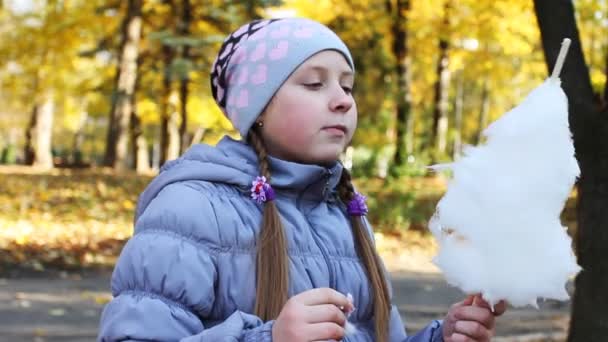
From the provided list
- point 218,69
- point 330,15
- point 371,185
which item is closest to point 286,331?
point 218,69

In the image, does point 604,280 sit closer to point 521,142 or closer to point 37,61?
point 521,142

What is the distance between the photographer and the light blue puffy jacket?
186 cm

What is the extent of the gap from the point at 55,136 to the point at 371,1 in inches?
1918

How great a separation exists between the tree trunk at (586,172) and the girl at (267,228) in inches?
129

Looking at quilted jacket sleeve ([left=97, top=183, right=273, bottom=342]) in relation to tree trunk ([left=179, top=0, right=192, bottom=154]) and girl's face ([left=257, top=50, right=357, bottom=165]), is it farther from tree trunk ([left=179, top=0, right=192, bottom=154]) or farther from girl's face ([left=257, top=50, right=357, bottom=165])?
tree trunk ([left=179, top=0, right=192, bottom=154])

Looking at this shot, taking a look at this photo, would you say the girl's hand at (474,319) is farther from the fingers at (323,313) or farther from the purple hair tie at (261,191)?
the purple hair tie at (261,191)

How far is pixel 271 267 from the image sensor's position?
1.99 m

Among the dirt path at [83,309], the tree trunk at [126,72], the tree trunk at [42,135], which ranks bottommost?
the tree trunk at [42,135]

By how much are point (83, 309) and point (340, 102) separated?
6623mm

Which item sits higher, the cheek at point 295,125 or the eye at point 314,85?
the eye at point 314,85

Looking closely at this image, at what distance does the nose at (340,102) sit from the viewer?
6.91 ft

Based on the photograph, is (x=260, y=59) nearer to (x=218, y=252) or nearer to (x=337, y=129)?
(x=337, y=129)

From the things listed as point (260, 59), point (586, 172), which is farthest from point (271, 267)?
point (586, 172)

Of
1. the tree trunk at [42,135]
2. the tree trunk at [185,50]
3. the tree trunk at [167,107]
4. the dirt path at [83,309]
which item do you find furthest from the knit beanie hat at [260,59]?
the tree trunk at [42,135]
